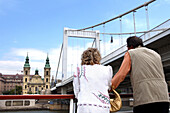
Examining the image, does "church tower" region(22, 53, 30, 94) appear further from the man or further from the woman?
the man

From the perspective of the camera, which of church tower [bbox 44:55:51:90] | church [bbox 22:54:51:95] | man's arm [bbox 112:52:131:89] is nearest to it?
man's arm [bbox 112:52:131:89]

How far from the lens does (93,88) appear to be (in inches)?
61.9

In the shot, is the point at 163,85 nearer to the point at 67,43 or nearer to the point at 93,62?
the point at 93,62

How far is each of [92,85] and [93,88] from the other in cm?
3

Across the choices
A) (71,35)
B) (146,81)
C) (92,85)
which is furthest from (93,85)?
(71,35)

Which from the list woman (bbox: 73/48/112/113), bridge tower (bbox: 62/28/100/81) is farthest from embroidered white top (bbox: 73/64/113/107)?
bridge tower (bbox: 62/28/100/81)

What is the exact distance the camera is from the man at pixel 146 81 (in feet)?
4.81

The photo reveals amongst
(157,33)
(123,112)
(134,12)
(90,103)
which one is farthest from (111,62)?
(90,103)

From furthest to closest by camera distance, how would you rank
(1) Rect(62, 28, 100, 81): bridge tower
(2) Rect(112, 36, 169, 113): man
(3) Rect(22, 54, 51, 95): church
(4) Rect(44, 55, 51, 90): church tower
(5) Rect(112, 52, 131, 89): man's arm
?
(4) Rect(44, 55, 51, 90): church tower → (3) Rect(22, 54, 51, 95): church → (1) Rect(62, 28, 100, 81): bridge tower → (5) Rect(112, 52, 131, 89): man's arm → (2) Rect(112, 36, 169, 113): man

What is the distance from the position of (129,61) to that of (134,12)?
1605cm

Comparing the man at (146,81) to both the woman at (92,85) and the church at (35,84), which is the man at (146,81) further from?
the church at (35,84)

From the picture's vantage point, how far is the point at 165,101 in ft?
4.90

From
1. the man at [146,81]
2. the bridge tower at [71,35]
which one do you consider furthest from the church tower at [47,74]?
the man at [146,81]

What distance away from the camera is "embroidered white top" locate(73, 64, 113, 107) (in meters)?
1.55
